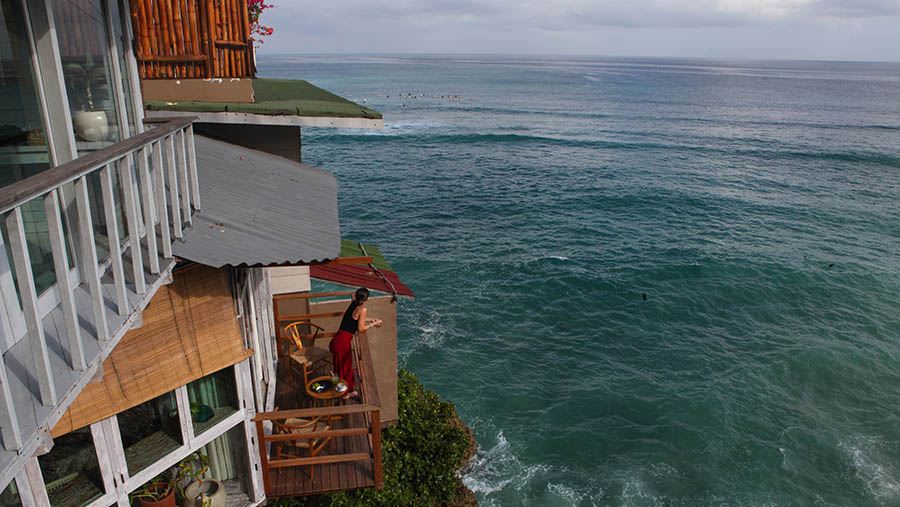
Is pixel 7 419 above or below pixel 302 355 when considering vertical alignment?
above

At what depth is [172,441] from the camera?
646cm

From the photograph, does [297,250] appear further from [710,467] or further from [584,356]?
[584,356]

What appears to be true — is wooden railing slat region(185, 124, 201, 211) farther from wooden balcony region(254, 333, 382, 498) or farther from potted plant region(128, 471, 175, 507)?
potted plant region(128, 471, 175, 507)

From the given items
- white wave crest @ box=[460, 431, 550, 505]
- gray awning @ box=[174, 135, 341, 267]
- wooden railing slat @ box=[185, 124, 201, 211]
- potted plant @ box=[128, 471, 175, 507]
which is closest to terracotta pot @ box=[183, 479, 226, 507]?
potted plant @ box=[128, 471, 175, 507]

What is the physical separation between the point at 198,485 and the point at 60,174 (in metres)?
5.43

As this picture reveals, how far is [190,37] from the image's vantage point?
895 centimetres

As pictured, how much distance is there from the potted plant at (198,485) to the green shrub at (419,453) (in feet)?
19.0

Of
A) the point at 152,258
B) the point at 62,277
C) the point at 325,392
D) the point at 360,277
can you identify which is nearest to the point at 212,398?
the point at 325,392

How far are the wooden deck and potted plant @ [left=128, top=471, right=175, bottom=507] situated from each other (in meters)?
1.48

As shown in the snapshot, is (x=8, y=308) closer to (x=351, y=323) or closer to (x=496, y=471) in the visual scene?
(x=351, y=323)

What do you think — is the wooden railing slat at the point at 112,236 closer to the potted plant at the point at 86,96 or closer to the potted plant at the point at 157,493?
the potted plant at the point at 86,96

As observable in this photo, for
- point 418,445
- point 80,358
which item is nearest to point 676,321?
point 418,445

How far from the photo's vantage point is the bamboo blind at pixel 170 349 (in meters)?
5.34

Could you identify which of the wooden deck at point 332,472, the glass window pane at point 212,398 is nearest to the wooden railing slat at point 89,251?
the glass window pane at point 212,398
